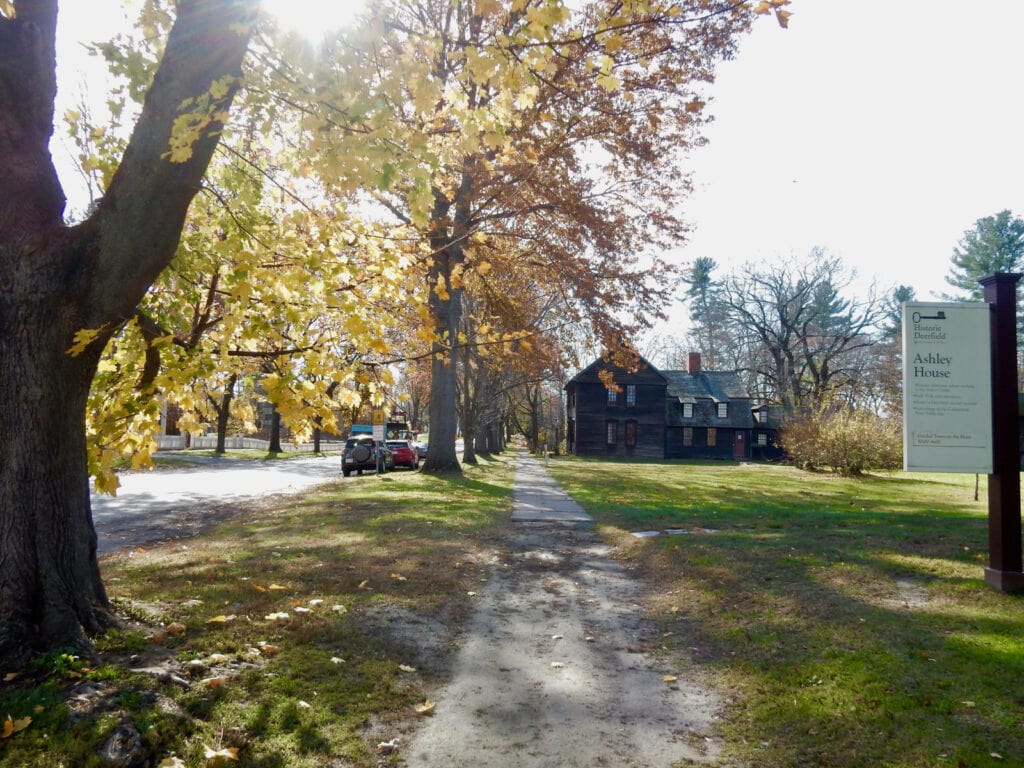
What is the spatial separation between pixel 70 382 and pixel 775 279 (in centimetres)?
5293

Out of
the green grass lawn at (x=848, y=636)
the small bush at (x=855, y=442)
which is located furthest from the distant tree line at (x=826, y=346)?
the green grass lawn at (x=848, y=636)

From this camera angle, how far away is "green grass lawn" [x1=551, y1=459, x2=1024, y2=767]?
152 inches

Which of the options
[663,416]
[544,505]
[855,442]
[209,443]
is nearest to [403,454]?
[855,442]

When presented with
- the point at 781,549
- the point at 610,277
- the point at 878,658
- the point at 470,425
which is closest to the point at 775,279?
the point at 470,425

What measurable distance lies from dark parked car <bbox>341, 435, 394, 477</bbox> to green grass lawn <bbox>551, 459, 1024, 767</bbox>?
63.4ft

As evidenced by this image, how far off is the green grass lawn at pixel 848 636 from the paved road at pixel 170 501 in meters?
7.71

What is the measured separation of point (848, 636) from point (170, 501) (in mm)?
15929

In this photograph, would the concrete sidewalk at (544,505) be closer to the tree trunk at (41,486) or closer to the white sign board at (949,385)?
the white sign board at (949,385)

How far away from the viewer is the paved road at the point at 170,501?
1205cm

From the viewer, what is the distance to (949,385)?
7.18 meters

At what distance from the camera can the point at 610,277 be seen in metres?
19.7

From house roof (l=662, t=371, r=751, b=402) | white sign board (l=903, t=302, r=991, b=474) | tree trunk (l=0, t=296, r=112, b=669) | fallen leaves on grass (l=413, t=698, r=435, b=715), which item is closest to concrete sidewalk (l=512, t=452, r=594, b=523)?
white sign board (l=903, t=302, r=991, b=474)

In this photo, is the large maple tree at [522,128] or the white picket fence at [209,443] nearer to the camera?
the large maple tree at [522,128]

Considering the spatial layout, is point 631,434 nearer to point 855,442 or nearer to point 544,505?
point 855,442
